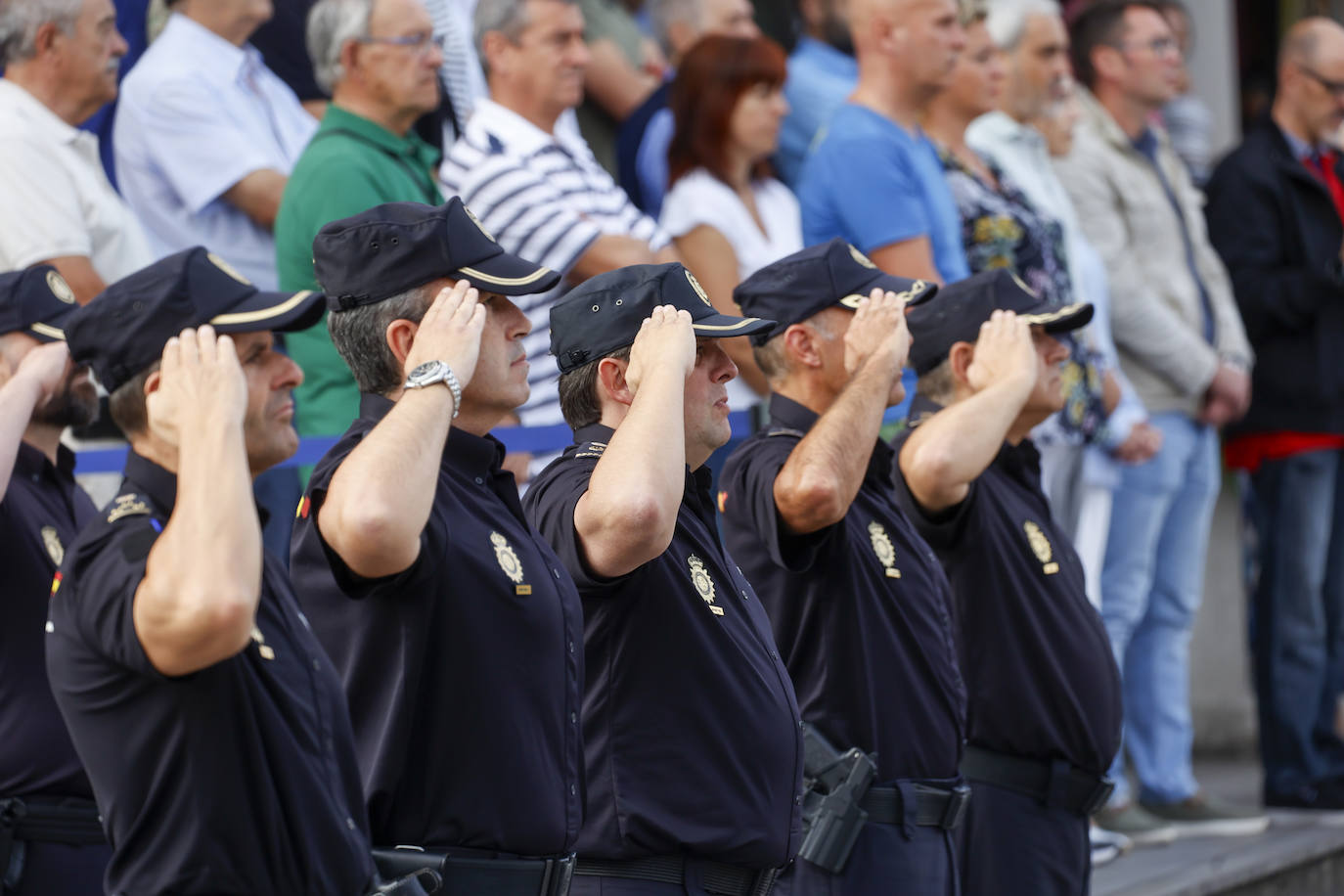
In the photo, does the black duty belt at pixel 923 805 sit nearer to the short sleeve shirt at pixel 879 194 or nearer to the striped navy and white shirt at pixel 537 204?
the striped navy and white shirt at pixel 537 204

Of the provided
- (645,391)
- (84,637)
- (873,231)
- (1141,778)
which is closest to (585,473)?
(645,391)

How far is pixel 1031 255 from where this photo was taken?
5.98 m

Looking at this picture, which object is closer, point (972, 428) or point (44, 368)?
point (44, 368)

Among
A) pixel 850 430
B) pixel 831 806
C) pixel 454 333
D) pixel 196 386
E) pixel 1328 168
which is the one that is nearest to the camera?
pixel 196 386

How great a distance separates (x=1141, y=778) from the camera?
6.62m

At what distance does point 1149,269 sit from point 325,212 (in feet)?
11.2

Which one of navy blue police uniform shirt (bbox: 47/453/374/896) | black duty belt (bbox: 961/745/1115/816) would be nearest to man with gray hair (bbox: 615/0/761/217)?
black duty belt (bbox: 961/745/1115/816)

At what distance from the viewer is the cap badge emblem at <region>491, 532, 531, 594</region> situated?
9.96 feet

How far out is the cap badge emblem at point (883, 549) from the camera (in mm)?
4043

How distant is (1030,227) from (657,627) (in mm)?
3103

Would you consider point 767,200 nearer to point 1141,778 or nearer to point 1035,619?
point 1035,619

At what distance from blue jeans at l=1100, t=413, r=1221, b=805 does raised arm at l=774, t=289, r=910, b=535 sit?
2604 mm

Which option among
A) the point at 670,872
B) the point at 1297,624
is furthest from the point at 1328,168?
the point at 670,872

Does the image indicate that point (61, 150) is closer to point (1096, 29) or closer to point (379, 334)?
point (379, 334)
